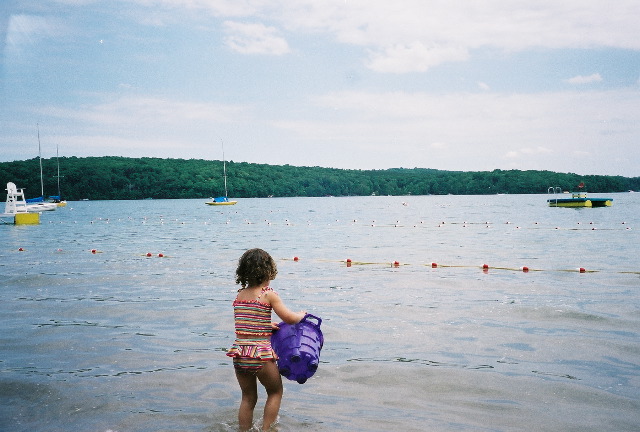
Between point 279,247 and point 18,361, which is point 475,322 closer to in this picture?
point 18,361

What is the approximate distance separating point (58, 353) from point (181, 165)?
185578mm

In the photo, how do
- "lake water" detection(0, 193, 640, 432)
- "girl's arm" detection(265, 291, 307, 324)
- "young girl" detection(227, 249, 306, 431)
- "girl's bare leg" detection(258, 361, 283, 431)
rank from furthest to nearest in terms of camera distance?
"lake water" detection(0, 193, 640, 432)
"girl's bare leg" detection(258, 361, 283, 431)
"young girl" detection(227, 249, 306, 431)
"girl's arm" detection(265, 291, 307, 324)

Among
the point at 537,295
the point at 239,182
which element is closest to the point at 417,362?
the point at 537,295

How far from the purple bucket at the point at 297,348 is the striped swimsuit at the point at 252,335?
0.16 meters

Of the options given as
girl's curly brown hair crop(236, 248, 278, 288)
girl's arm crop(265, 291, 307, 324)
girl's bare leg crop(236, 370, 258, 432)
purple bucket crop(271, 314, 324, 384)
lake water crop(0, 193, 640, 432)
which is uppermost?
girl's curly brown hair crop(236, 248, 278, 288)

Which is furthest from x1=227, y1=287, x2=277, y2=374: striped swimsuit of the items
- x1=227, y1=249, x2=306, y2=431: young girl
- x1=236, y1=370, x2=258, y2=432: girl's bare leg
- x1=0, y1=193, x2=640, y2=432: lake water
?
x1=0, y1=193, x2=640, y2=432: lake water

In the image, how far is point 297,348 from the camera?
5.65m

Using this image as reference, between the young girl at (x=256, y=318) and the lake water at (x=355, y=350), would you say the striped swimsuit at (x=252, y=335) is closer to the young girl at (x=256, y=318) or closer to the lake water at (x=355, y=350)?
the young girl at (x=256, y=318)

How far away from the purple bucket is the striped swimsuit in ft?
0.52

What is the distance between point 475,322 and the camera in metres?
11.5

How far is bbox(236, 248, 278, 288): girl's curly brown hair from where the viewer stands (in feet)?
18.0

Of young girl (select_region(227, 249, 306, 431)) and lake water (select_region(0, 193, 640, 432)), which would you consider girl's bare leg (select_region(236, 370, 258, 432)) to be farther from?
lake water (select_region(0, 193, 640, 432))

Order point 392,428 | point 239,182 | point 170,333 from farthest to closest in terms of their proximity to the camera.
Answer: point 239,182 < point 170,333 < point 392,428

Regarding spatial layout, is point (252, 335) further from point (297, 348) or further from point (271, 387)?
point (271, 387)
